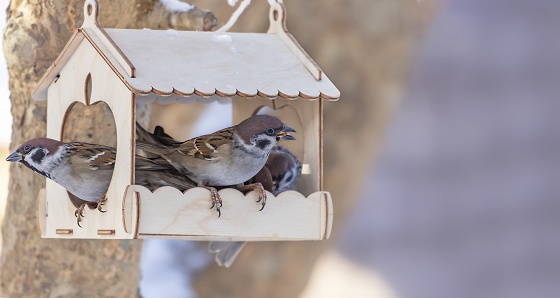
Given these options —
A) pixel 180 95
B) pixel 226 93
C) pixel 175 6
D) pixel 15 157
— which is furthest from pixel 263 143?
pixel 175 6

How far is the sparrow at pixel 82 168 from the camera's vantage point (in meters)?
3.38

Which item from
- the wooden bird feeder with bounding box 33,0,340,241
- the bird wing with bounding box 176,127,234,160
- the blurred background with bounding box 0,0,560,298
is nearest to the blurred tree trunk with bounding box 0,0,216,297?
the wooden bird feeder with bounding box 33,0,340,241

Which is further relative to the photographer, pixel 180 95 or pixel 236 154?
pixel 236 154

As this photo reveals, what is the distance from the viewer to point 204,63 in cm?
338

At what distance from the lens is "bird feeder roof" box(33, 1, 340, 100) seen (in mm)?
3225

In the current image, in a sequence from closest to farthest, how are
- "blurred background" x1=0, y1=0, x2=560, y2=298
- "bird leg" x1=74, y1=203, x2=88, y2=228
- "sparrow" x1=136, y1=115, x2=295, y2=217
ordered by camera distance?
"sparrow" x1=136, y1=115, x2=295, y2=217 → "bird leg" x1=74, y1=203, x2=88, y2=228 → "blurred background" x1=0, y1=0, x2=560, y2=298

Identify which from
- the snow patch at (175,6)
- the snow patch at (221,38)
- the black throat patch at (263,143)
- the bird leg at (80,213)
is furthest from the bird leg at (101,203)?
the snow patch at (175,6)

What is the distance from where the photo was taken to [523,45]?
7504 millimetres

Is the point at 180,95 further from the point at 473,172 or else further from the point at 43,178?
the point at 473,172

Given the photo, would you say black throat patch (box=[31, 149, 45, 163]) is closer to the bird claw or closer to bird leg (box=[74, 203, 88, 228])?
bird leg (box=[74, 203, 88, 228])

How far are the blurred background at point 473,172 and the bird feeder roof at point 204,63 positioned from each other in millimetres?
3610

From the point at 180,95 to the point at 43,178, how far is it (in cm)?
110

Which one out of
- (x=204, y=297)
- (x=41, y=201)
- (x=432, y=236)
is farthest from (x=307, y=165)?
(x=432, y=236)

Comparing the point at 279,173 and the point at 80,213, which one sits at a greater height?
the point at 279,173
